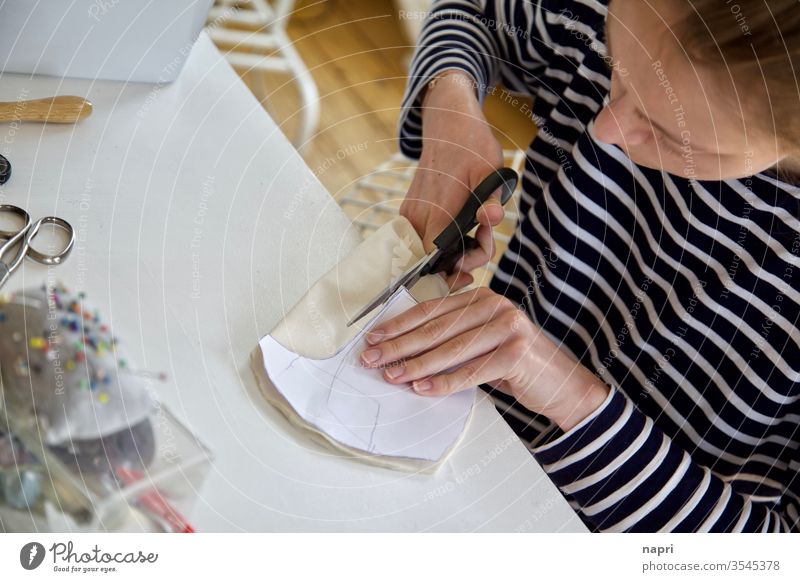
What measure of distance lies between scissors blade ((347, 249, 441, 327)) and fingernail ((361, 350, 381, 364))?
0.02 metres

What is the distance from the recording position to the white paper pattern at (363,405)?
43 centimetres

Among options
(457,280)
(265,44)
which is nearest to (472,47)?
(457,280)

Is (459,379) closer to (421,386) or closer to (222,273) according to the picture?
(421,386)

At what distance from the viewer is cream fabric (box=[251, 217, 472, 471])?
425 mm

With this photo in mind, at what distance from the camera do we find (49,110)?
0.47 m

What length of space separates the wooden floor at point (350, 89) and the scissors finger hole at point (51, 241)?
0.55 meters

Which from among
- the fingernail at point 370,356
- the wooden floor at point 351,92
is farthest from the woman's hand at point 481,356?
the wooden floor at point 351,92

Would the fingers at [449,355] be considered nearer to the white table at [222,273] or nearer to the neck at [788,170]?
the white table at [222,273]

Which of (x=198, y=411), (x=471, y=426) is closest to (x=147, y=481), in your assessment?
(x=198, y=411)

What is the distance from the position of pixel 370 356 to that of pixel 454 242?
10 cm

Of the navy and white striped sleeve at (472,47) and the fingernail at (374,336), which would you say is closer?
the fingernail at (374,336)

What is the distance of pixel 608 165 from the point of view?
1.85 ft
